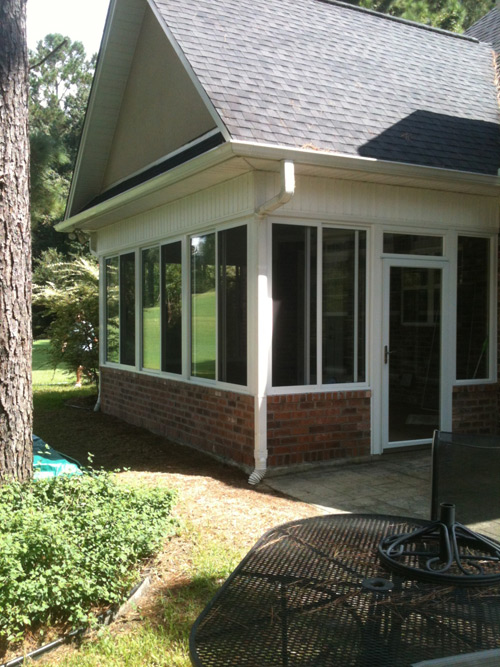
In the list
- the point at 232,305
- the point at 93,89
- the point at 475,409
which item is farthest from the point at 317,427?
the point at 93,89

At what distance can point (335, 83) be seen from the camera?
7.89 meters

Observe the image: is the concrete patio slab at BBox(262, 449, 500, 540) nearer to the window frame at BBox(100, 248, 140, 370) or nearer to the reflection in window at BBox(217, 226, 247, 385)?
the reflection in window at BBox(217, 226, 247, 385)

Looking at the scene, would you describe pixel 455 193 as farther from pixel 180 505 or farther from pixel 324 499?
pixel 180 505

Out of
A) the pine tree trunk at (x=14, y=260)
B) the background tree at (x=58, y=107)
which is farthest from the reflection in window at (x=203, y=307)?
the background tree at (x=58, y=107)

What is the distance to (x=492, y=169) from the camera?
24.8ft

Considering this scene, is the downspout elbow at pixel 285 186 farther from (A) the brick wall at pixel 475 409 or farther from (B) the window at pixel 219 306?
(A) the brick wall at pixel 475 409

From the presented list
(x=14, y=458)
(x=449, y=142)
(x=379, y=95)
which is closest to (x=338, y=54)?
(x=379, y=95)

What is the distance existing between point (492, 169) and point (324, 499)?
426cm

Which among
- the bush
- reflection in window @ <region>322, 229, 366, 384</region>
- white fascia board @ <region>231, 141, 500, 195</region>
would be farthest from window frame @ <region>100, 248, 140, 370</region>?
the bush

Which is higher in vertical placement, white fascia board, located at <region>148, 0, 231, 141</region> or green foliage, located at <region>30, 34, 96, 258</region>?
green foliage, located at <region>30, 34, 96, 258</region>

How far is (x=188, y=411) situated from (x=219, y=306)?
5.00 feet

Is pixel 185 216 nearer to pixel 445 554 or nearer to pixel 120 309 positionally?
pixel 120 309

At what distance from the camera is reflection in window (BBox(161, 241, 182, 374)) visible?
28.4 feet

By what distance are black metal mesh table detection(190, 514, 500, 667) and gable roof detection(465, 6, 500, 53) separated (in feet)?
35.8
